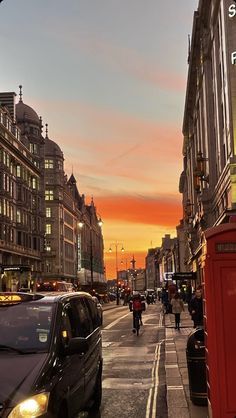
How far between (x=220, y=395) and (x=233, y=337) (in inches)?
23.8

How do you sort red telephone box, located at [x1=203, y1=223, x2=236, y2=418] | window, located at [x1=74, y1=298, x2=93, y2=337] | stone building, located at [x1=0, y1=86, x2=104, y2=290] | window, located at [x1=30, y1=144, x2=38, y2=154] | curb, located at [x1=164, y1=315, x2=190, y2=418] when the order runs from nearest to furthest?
red telephone box, located at [x1=203, y1=223, x2=236, y2=418]
window, located at [x1=74, y1=298, x2=93, y2=337]
curb, located at [x1=164, y1=315, x2=190, y2=418]
stone building, located at [x1=0, y1=86, x2=104, y2=290]
window, located at [x1=30, y1=144, x2=38, y2=154]

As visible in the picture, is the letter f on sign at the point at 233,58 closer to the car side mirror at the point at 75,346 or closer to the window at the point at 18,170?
the car side mirror at the point at 75,346

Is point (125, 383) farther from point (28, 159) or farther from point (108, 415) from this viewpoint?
point (28, 159)

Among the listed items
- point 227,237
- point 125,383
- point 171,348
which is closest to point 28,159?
point 171,348

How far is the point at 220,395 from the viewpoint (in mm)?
5605

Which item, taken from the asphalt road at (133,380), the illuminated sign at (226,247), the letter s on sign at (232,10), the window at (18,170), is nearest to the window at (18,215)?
the window at (18,170)

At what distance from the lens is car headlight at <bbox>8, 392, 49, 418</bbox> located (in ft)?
15.8

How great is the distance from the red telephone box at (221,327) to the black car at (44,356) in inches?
61.2

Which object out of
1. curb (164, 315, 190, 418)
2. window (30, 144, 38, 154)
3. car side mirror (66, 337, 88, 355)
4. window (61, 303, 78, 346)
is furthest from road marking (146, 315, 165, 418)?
window (30, 144, 38, 154)

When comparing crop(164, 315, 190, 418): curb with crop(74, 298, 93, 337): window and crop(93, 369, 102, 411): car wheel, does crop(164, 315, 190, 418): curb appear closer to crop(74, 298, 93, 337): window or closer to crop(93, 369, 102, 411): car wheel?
crop(93, 369, 102, 411): car wheel

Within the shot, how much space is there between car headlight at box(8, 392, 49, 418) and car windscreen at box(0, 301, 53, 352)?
89 cm

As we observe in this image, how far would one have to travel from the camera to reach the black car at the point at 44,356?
16.5 feet

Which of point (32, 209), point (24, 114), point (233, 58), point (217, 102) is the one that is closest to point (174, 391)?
point (233, 58)

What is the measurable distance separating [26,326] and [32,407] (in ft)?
5.38
